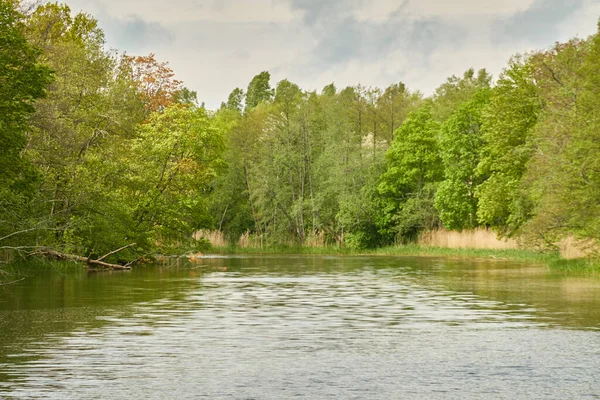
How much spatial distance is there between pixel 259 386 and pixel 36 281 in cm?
2616

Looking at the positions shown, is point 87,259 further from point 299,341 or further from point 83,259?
point 299,341

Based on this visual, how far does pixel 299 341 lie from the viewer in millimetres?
18188

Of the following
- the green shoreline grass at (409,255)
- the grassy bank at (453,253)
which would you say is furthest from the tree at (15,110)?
the grassy bank at (453,253)

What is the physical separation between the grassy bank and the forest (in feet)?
4.40

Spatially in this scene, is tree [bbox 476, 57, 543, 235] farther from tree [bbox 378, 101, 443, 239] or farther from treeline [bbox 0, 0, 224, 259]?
treeline [bbox 0, 0, 224, 259]

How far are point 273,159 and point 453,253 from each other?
2708 centimetres

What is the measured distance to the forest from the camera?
41469 millimetres

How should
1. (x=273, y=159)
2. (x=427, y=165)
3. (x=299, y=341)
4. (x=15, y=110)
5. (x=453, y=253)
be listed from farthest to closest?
(x=273, y=159), (x=427, y=165), (x=453, y=253), (x=15, y=110), (x=299, y=341)

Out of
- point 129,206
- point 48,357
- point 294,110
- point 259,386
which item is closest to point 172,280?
point 129,206

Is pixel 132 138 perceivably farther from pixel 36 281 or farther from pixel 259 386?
pixel 259 386

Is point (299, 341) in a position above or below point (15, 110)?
below

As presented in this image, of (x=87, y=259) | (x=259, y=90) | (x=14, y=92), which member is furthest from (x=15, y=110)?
(x=259, y=90)

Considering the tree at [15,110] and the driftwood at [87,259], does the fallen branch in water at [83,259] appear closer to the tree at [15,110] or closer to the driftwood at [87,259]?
the driftwood at [87,259]

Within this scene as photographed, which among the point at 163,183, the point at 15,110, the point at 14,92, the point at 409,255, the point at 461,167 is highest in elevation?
the point at 461,167
